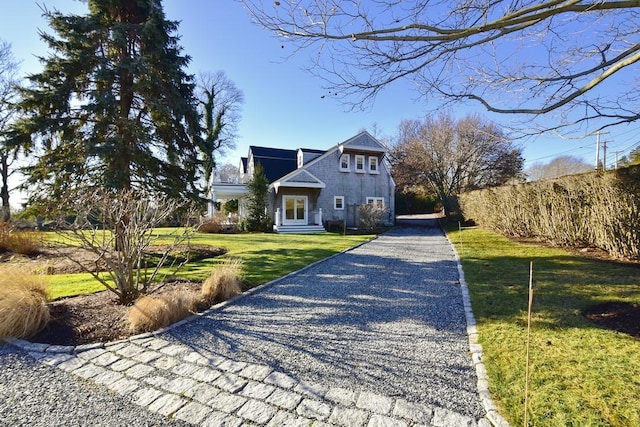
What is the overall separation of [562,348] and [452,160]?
92.1 ft

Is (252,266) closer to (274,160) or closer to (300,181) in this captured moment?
(300,181)

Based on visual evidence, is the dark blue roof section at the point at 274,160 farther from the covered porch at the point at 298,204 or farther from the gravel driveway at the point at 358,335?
the gravel driveway at the point at 358,335

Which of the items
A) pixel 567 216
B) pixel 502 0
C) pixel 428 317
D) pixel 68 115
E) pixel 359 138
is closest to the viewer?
pixel 502 0

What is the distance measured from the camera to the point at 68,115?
9609mm

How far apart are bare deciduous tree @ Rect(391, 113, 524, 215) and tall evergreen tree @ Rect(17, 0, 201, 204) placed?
24326mm

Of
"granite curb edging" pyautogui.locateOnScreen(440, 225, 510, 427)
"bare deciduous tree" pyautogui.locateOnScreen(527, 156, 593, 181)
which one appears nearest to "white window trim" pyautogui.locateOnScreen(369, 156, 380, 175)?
"granite curb edging" pyautogui.locateOnScreen(440, 225, 510, 427)

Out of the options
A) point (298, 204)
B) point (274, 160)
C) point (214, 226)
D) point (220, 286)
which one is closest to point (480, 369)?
point (220, 286)

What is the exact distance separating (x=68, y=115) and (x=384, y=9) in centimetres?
1090

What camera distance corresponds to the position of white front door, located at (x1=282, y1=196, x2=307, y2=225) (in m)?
20.5

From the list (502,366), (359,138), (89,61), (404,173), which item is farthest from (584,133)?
(404,173)

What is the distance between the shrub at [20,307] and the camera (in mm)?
3684

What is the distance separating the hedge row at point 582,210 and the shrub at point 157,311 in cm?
984

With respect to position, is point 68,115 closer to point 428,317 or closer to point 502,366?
point 428,317

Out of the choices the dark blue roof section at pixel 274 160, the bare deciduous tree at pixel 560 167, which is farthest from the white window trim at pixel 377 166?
the bare deciduous tree at pixel 560 167
